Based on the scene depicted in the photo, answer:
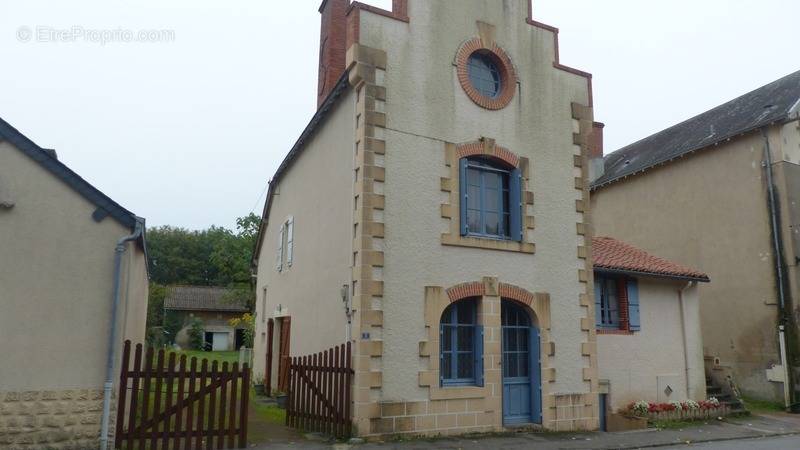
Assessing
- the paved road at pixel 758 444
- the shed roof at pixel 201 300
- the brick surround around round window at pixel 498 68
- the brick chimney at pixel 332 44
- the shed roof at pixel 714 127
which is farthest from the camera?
the shed roof at pixel 201 300

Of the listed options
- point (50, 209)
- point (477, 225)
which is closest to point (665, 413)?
point (477, 225)

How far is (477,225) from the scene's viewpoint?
11672 millimetres

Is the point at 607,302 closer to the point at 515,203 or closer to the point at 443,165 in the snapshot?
the point at 515,203

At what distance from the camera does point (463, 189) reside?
11.4 m

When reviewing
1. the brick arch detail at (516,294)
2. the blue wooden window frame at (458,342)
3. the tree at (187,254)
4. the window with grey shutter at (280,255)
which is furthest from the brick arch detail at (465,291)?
the tree at (187,254)

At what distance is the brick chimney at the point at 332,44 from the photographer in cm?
1505

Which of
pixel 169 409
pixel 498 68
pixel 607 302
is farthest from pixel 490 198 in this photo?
pixel 169 409

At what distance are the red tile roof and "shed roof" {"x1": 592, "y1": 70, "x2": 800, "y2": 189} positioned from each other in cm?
564

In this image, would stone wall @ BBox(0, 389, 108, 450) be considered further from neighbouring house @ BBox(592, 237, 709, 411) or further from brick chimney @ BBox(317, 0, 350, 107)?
neighbouring house @ BBox(592, 237, 709, 411)

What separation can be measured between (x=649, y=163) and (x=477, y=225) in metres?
12.3

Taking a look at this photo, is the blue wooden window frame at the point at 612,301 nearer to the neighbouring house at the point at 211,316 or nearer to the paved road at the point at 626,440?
the paved road at the point at 626,440

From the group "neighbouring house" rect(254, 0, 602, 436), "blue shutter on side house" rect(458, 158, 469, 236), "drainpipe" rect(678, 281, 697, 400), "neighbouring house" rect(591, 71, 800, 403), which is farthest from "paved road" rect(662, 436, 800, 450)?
"blue shutter on side house" rect(458, 158, 469, 236)

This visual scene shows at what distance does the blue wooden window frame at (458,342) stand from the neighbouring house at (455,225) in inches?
1.1

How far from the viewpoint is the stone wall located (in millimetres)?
7984
